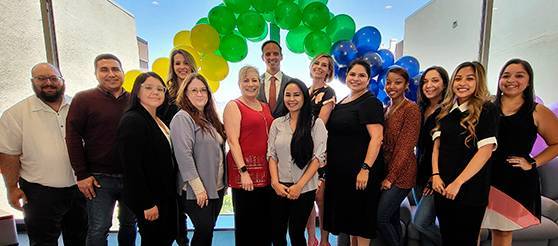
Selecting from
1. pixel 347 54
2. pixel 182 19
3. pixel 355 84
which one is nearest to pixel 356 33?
pixel 347 54

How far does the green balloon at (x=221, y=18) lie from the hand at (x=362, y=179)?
1721 mm

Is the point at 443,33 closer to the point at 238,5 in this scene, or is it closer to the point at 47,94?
the point at 238,5

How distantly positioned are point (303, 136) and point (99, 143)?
4.31 ft

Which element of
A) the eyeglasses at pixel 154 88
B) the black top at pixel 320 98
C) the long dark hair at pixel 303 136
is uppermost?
the eyeglasses at pixel 154 88

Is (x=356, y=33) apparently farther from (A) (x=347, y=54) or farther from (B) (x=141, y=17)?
(B) (x=141, y=17)

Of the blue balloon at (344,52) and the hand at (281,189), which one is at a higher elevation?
the blue balloon at (344,52)

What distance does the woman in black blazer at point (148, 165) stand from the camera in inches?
54.8

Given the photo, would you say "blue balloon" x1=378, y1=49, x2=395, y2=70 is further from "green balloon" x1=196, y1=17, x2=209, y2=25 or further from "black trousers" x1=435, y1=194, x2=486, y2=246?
"green balloon" x1=196, y1=17, x2=209, y2=25

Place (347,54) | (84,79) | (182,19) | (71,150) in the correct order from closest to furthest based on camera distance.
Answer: (71,150) → (347,54) → (182,19) → (84,79)

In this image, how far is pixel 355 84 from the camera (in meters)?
1.75

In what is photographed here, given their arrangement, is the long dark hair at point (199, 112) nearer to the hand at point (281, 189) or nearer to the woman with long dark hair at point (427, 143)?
the hand at point (281, 189)

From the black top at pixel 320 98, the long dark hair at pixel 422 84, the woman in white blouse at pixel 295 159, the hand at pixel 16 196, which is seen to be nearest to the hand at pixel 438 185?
the long dark hair at pixel 422 84

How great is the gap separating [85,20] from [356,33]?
2744 mm

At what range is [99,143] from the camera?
1731 millimetres
